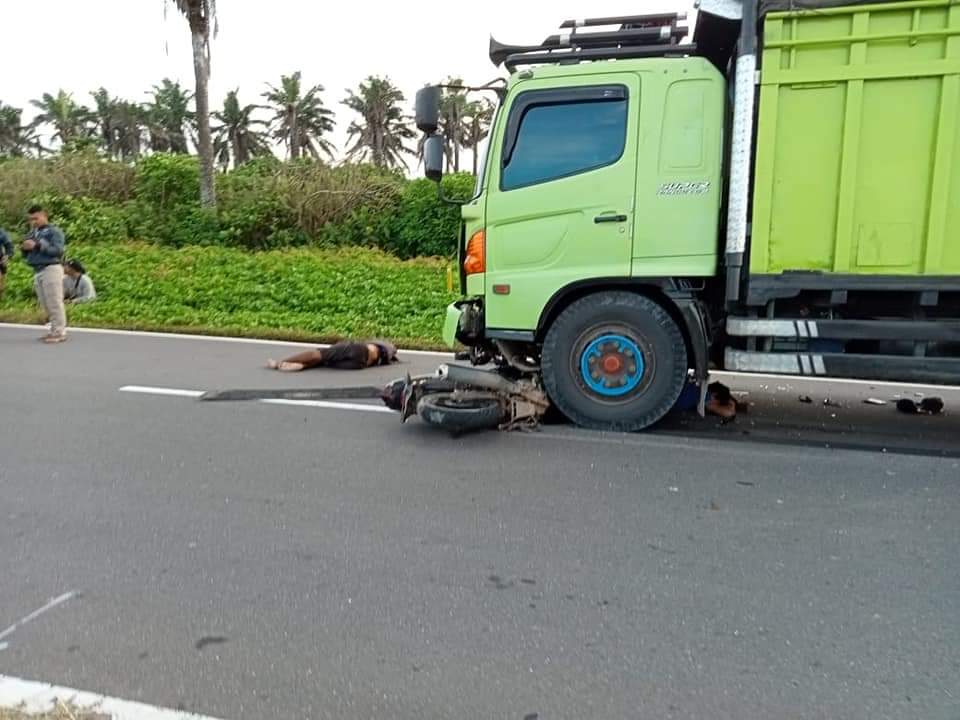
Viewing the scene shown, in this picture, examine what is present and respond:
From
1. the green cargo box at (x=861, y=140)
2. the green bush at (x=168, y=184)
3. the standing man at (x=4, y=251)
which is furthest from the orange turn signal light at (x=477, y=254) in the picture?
the green bush at (x=168, y=184)

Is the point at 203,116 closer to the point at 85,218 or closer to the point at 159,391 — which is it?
the point at 85,218

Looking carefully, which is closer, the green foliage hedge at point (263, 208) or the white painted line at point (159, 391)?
the white painted line at point (159, 391)

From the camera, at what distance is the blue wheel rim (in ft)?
17.3

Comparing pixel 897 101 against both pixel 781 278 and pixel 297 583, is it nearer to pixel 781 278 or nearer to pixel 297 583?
pixel 781 278

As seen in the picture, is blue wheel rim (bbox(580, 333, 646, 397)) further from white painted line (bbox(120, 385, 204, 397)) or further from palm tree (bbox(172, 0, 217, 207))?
palm tree (bbox(172, 0, 217, 207))

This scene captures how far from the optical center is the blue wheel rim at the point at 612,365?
17.3 ft

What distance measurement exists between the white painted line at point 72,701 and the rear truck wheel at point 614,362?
3659mm

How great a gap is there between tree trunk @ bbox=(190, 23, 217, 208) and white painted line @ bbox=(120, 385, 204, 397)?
42.4ft

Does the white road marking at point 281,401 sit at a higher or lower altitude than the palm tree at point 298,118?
lower

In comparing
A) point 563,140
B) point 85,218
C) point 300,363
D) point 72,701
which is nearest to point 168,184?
point 85,218

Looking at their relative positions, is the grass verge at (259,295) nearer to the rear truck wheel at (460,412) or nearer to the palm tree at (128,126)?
the rear truck wheel at (460,412)

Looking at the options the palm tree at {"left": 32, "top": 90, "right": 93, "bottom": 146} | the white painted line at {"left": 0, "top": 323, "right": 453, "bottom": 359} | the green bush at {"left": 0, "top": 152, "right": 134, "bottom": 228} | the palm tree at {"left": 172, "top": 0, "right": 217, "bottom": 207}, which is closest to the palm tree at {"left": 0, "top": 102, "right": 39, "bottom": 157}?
Answer: the palm tree at {"left": 32, "top": 90, "right": 93, "bottom": 146}

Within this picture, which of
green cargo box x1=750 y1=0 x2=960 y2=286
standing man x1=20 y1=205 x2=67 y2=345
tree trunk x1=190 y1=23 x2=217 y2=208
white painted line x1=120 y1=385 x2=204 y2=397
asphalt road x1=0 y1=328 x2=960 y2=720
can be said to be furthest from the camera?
tree trunk x1=190 y1=23 x2=217 y2=208

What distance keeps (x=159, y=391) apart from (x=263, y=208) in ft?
41.3
